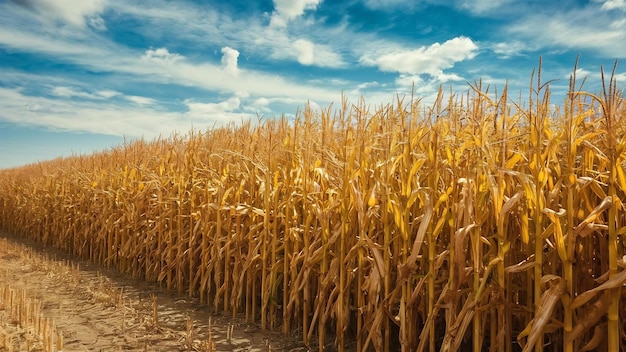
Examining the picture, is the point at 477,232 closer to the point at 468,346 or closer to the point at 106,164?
the point at 468,346

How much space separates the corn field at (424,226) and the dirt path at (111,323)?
0.82 feet

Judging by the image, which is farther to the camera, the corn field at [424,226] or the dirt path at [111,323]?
the dirt path at [111,323]

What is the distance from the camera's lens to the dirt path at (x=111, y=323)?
429 cm

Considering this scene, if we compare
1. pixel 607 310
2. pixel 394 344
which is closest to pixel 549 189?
pixel 607 310

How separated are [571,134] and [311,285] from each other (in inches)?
114

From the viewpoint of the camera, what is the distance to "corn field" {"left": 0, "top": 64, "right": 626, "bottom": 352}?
2547 mm

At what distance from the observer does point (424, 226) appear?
2918 millimetres

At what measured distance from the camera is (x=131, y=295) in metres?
6.28

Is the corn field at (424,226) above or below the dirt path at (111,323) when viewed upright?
above

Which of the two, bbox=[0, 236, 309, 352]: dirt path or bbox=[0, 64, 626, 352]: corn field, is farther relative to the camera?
bbox=[0, 236, 309, 352]: dirt path

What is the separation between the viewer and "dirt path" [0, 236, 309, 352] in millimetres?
4285

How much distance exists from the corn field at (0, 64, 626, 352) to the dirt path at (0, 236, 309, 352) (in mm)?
250

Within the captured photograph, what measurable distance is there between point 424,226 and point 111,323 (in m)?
3.91

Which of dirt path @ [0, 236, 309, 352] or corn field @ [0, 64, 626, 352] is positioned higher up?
corn field @ [0, 64, 626, 352]
